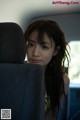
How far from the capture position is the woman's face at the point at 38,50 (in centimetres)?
203

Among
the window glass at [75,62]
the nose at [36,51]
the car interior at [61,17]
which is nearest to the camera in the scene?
the nose at [36,51]

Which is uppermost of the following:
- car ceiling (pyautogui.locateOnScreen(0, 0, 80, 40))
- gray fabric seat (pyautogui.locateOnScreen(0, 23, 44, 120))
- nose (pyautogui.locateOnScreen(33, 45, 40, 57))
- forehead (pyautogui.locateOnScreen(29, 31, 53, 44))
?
car ceiling (pyautogui.locateOnScreen(0, 0, 80, 40))

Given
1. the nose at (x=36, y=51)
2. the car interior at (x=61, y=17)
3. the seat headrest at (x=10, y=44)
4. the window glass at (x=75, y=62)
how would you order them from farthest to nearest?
1. the window glass at (x=75, y=62)
2. the car interior at (x=61, y=17)
3. the nose at (x=36, y=51)
4. the seat headrest at (x=10, y=44)

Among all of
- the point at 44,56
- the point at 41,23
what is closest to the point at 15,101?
the point at 44,56

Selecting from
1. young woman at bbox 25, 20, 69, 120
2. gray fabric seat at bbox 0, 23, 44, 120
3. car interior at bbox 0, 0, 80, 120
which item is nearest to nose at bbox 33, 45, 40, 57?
young woman at bbox 25, 20, 69, 120

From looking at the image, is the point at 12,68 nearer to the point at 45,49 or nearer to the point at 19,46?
the point at 19,46

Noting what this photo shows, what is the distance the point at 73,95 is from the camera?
3.24m

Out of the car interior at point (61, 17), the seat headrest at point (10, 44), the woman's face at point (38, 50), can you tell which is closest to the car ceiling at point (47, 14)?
the car interior at point (61, 17)

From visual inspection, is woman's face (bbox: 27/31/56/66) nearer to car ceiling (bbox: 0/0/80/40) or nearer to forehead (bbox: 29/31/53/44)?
forehead (bbox: 29/31/53/44)

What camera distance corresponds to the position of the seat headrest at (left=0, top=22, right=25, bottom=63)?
4.72ft

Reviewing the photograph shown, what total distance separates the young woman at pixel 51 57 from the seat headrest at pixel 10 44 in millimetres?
549

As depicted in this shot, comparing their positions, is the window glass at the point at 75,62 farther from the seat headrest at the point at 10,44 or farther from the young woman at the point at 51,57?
the seat headrest at the point at 10,44

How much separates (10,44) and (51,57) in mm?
729

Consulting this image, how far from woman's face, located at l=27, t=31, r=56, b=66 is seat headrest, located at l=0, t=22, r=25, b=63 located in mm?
549
